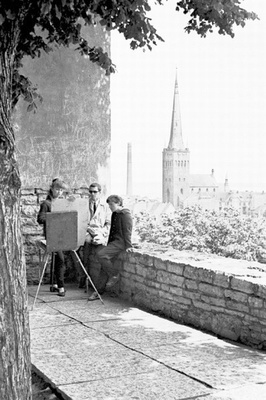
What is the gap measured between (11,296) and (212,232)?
2707 centimetres

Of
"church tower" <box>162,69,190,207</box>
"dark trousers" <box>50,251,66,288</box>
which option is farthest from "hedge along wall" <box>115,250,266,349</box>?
"church tower" <box>162,69,190,207</box>

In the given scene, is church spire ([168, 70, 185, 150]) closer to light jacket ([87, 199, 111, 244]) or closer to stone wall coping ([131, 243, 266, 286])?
light jacket ([87, 199, 111, 244])

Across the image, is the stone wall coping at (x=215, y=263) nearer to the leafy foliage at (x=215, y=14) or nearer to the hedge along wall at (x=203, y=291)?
the hedge along wall at (x=203, y=291)

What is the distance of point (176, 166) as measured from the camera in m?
120

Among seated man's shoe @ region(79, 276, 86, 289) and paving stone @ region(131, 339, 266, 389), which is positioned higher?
seated man's shoe @ region(79, 276, 86, 289)

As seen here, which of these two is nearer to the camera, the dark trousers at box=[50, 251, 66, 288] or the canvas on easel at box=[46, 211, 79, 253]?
the canvas on easel at box=[46, 211, 79, 253]

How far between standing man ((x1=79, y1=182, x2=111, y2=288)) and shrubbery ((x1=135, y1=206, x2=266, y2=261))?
1946cm

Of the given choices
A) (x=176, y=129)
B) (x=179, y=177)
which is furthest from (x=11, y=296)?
(x=179, y=177)

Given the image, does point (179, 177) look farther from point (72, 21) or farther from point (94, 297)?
point (72, 21)

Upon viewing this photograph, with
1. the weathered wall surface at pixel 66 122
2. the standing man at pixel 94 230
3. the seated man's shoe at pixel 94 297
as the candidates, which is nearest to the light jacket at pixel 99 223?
the standing man at pixel 94 230

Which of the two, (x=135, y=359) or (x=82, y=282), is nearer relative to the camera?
(x=135, y=359)

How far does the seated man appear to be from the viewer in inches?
387

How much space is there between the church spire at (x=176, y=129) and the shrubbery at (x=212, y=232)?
7313cm

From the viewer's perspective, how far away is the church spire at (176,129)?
107 m
